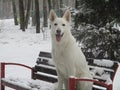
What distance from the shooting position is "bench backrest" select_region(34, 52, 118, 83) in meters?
5.87

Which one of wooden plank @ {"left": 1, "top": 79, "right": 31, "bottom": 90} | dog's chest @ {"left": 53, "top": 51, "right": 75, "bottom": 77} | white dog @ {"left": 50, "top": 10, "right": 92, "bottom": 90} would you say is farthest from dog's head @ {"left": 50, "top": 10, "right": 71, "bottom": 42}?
wooden plank @ {"left": 1, "top": 79, "right": 31, "bottom": 90}

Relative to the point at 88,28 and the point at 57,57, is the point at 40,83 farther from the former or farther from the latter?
the point at 88,28

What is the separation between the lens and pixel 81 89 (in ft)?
19.2

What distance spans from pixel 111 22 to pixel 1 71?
3.46m

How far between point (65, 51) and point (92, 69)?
975 mm

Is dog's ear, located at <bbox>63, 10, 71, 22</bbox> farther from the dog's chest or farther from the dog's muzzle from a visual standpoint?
the dog's chest

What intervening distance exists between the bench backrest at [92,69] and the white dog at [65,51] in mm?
376

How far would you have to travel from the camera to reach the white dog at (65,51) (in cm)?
554

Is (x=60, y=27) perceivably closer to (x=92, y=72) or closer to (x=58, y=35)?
(x=58, y=35)

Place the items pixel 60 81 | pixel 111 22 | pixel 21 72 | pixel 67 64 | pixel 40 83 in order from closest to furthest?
pixel 67 64 < pixel 60 81 < pixel 40 83 < pixel 111 22 < pixel 21 72

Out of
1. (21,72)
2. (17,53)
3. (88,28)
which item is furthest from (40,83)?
(17,53)

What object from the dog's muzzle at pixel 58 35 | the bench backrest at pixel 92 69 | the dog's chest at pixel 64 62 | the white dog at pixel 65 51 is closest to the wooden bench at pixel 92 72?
the bench backrest at pixel 92 69

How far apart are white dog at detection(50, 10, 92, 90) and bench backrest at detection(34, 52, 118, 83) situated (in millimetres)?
376

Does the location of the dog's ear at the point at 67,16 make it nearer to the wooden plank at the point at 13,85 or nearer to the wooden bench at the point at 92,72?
the wooden bench at the point at 92,72
